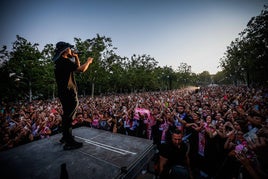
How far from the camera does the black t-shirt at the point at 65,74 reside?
8.66 ft

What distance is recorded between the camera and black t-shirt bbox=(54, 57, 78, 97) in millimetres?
2641

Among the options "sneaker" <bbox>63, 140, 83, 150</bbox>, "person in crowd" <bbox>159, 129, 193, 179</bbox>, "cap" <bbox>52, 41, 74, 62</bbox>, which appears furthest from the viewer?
"sneaker" <bbox>63, 140, 83, 150</bbox>

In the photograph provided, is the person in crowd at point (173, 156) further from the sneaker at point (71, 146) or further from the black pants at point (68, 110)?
the black pants at point (68, 110)

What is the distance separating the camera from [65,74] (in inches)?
107

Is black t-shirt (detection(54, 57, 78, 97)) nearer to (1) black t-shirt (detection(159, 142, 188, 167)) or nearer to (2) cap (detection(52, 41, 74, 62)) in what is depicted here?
(2) cap (detection(52, 41, 74, 62))

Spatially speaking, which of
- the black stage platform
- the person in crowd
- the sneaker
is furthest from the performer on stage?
the person in crowd

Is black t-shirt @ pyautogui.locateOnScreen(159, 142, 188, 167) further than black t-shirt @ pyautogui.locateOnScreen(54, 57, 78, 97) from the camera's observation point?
Yes

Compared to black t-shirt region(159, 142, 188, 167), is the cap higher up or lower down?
higher up

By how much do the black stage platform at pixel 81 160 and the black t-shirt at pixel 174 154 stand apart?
0.33 metres

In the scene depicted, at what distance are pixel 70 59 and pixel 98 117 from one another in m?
5.23

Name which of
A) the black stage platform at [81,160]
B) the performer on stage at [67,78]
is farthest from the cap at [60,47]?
the black stage platform at [81,160]

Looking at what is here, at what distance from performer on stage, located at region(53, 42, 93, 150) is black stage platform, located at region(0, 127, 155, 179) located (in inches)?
15.3

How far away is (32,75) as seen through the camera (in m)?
16.8

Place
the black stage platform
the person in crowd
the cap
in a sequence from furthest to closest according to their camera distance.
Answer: the person in crowd < the cap < the black stage platform
